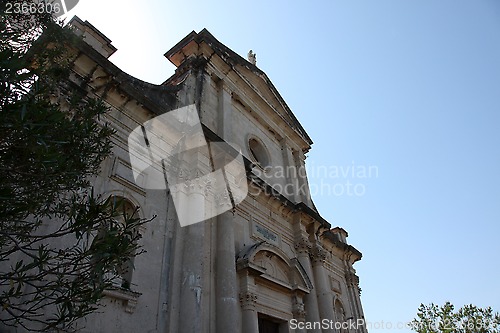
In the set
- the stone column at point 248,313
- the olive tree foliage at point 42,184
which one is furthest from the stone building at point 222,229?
the olive tree foliage at point 42,184

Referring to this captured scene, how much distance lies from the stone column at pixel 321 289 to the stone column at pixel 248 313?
3.19m

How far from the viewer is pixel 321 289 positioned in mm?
11203

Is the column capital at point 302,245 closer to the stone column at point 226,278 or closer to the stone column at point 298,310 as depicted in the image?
the stone column at point 298,310

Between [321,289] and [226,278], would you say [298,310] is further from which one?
[226,278]

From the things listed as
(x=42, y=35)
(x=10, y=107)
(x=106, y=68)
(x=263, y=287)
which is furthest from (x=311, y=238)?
(x=10, y=107)

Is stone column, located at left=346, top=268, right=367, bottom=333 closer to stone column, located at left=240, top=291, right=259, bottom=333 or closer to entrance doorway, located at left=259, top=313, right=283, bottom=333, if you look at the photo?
entrance doorway, located at left=259, top=313, right=283, bottom=333

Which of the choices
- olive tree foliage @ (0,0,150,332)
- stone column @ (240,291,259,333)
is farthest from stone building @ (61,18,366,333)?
olive tree foliage @ (0,0,150,332)

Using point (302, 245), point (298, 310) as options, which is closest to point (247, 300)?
point (298, 310)

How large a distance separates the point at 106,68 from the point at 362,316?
12079 mm

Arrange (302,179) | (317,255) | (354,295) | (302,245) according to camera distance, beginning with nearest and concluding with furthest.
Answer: (302,245) < (317,255) < (302,179) < (354,295)

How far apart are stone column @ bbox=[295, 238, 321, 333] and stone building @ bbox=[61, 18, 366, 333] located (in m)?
0.03

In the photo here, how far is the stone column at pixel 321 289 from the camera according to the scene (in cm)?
1086

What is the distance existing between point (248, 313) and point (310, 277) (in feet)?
11.1

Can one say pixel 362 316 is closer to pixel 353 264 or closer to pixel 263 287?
pixel 353 264
